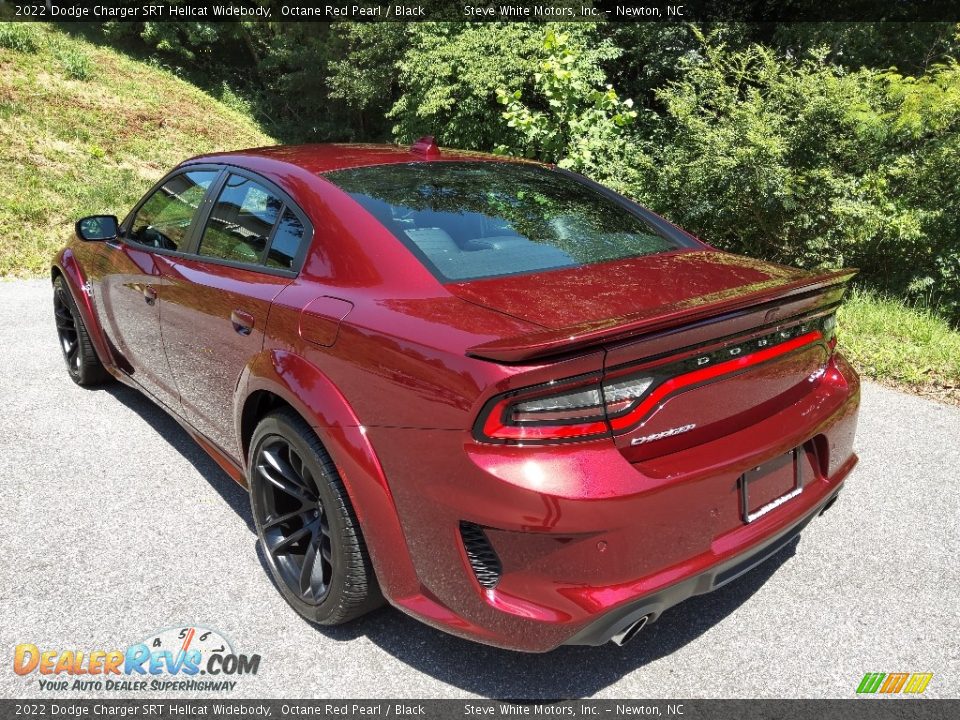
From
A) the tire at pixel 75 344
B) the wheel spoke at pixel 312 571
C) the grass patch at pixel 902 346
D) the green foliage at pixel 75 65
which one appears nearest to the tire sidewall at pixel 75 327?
the tire at pixel 75 344

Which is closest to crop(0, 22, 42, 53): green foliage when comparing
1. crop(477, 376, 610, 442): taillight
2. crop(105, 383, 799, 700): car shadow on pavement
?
crop(105, 383, 799, 700): car shadow on pavement

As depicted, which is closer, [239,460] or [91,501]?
[239,460]

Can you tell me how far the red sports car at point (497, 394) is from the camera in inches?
72.0

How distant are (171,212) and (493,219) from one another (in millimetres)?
1842

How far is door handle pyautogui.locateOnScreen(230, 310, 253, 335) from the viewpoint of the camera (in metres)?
2.63

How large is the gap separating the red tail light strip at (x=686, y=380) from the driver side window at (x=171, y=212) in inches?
91.1

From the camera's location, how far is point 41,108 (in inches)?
623

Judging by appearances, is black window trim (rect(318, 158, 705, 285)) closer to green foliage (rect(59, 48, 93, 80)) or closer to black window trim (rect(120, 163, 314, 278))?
black window trim (rect(120, 163, 314, 278))

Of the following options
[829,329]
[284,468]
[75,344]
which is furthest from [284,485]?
[75,344]

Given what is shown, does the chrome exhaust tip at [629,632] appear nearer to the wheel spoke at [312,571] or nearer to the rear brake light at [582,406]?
the rear brake light at [582,406]

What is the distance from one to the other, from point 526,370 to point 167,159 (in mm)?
16855

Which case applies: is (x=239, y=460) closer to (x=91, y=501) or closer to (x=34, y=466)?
(x=91, y=501)

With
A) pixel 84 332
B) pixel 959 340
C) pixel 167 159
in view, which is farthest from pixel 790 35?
pixel 84 332

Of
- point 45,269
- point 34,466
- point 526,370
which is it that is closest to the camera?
point 526,370
